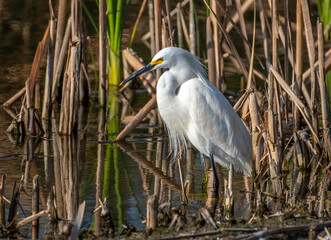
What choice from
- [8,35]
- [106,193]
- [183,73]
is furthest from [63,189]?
[8,35]

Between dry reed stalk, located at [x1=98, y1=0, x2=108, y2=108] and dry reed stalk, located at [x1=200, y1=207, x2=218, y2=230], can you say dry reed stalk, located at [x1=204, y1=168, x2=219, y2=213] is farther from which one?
dry reed stalk, located at [x1=98, y1=0, x2=108, y2=108]

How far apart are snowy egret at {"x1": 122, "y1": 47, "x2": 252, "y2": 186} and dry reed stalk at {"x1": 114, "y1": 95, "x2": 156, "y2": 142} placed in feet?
1.96

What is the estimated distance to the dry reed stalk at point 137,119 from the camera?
5734 millimetres

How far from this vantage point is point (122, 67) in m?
8.27

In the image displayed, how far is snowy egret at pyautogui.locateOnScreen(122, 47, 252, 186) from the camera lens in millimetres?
4922

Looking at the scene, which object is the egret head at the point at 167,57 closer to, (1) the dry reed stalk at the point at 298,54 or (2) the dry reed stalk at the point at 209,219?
(1) the dry reed stalk at the point at 298,54

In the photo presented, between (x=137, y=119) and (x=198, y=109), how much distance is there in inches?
38.4

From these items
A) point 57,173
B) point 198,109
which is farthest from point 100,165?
point 198,109

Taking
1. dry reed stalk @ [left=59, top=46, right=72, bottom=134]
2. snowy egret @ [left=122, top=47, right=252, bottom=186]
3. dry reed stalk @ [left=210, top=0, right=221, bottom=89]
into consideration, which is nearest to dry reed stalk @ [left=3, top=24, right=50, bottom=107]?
dry reed stalk @ [left=59, top=46, right=72, bottom=134]

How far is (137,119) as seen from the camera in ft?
18.9

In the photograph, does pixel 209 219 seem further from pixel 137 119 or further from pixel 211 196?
pixel 137 119

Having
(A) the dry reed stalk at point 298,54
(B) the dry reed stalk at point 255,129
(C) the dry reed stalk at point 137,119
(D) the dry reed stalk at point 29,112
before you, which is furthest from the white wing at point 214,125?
(D) the dry reed stalk at point 29,112

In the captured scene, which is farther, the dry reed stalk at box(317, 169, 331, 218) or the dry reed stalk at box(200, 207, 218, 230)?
the dry reed stalk at box(317, 169, 331, 218)

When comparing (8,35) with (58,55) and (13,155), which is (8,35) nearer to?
(58,55)
